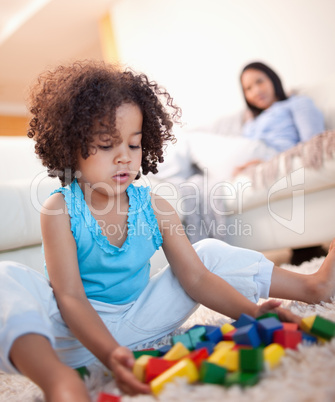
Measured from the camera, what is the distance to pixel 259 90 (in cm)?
260

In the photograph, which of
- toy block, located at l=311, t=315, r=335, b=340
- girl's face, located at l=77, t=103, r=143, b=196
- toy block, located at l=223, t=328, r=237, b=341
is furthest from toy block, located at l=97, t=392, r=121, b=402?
girl's face, located at l=77, t=103, r=143, b=196

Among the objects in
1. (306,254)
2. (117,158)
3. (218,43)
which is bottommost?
(306,254)

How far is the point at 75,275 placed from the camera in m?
0.87

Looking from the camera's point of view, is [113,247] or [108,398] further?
[113,247]

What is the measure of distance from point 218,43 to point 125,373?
10.4 feet

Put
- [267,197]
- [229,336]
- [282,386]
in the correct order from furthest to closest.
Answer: [267,197], [229,336], [282,386]

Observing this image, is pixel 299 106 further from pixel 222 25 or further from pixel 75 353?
pixel 75 353

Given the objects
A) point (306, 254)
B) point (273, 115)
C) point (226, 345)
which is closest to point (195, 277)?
point (226, 345)

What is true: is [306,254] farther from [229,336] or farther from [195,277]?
[229,336]

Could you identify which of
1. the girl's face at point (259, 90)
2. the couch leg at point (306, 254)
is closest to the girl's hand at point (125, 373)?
the couch leg at point (306, 254)

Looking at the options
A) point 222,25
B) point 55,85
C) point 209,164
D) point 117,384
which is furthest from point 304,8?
point 117,384

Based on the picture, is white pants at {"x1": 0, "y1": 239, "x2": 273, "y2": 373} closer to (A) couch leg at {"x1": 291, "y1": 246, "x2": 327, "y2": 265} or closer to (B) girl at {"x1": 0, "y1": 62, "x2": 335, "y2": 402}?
(B) girl at {"x1": 0, "y1": 62, "x2": 335, "y2": 402}

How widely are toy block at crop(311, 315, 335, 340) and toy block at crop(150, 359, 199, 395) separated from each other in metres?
0.23

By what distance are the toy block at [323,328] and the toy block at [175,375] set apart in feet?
0.74
